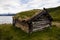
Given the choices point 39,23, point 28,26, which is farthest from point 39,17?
point 28,26

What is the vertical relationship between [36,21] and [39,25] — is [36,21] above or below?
above

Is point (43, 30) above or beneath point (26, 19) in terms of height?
beneath

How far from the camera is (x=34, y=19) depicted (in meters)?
27.9

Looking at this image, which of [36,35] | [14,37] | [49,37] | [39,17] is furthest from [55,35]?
[14,37]

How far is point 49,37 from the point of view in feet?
81.9

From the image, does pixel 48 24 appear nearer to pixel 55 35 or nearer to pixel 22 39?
pixel 55 35

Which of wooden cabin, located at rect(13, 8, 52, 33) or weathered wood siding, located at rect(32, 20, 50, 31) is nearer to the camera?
wooden cabin, located at rect(13, 8, 52, 33)

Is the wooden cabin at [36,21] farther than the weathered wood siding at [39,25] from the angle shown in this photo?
No

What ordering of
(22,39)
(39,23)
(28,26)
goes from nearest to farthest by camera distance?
(22,39)
(28,26)
(39,23)

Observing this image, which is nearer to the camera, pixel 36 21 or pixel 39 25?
pixel 36 21

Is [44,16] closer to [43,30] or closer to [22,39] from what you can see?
[43,30]

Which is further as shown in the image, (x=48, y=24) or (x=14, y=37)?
(x=48, y=24)

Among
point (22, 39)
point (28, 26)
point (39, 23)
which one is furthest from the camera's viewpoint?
point (39, 23)

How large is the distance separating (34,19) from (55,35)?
16.1 feet
